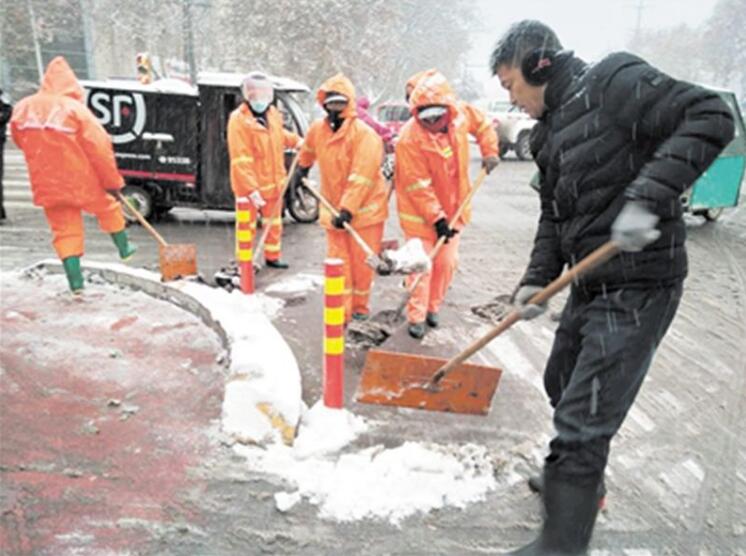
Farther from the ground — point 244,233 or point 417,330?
point 244,233

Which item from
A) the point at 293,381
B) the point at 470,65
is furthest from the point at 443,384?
the point at 470,65

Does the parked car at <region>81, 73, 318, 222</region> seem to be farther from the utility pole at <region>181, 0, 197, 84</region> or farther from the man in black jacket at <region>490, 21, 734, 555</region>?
the utility pole at <region>181, 0, 197, 84</region>

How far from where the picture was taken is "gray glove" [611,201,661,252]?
1.93 meters

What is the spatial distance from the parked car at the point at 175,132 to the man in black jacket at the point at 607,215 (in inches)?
277

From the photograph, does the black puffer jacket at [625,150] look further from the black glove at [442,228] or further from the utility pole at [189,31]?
the utility pole at [189,31]

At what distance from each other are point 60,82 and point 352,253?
9.23 ft

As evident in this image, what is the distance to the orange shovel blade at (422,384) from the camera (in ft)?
11.5

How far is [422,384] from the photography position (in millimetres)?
3578

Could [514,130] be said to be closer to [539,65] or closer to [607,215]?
[539,65]

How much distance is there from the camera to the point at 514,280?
23.0 ft

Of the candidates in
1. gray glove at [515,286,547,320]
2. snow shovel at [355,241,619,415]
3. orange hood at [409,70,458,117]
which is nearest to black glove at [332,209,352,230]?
orange hood at [409,70,458,117]

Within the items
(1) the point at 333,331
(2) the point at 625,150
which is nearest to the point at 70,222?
(1) the point at 333,331

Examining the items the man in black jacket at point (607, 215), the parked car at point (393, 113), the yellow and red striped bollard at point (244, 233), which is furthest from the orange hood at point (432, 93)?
the parked car at point (393, 113)

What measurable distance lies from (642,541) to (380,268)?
244 cm
